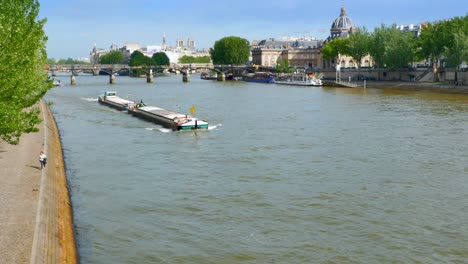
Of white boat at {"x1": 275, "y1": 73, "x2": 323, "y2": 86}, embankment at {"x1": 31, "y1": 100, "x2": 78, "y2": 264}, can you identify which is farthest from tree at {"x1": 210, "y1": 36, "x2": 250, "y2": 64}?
embankment at {"x1": 31, "y1": 100, "x2": 78, "y2": 264}

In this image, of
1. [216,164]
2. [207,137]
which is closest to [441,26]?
[207,137]

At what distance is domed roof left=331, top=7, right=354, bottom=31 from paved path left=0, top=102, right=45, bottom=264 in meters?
133

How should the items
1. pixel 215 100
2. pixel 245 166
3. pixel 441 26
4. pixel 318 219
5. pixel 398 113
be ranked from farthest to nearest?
1. pixel 441 26
2. pixel 215 100
3. pixel 398 113
4. pixel 245 166
5. pixel 318 219

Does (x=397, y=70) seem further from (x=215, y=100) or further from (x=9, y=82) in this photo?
(x=9, y=82)

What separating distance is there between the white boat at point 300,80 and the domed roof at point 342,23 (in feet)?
149

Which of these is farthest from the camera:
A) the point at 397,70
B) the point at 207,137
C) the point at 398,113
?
the point at 397,70

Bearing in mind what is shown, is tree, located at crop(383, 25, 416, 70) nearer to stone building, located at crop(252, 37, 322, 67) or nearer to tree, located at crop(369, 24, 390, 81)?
tree, located at crop(369, 24, 390, 81)

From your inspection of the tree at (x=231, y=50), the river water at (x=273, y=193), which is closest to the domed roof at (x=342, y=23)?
the tree at (x=231, y=50)

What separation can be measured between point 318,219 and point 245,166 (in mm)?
8420

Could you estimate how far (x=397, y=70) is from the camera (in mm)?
91500

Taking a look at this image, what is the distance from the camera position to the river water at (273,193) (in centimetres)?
1599

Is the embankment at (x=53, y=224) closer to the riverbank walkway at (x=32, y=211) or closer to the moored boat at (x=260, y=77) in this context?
the riverbank walkway at (x=32, y=211)

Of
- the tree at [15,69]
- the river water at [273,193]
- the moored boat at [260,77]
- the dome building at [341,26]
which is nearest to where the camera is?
the river water at [273,193]

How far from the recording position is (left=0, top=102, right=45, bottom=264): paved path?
13.3 meters
